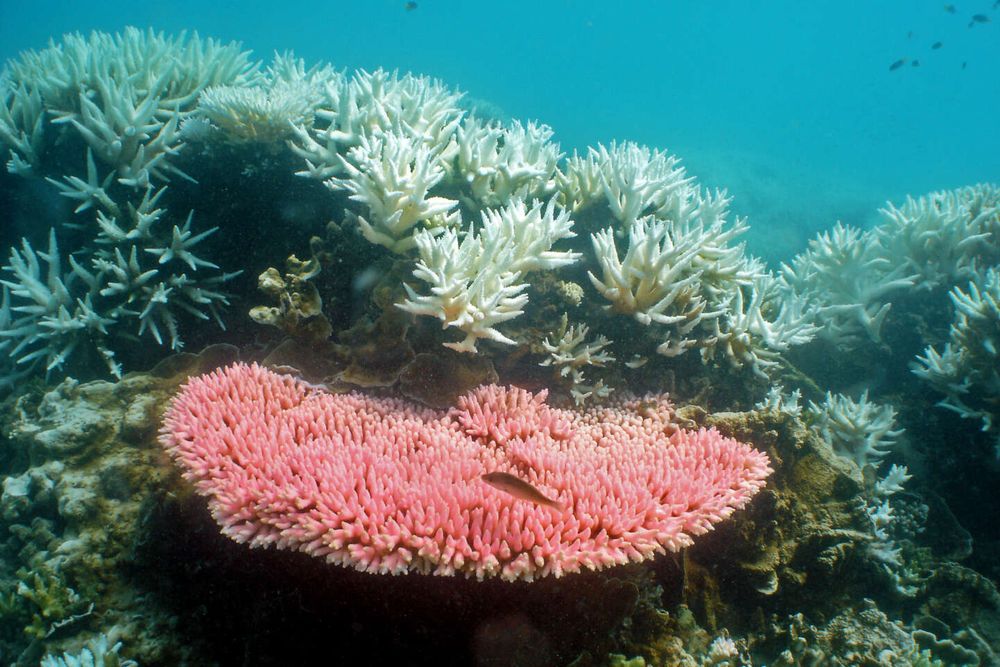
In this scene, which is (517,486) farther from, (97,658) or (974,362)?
(974,362)

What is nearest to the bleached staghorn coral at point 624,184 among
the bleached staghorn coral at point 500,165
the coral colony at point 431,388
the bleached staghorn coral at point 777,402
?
the coral colony at point 431,388

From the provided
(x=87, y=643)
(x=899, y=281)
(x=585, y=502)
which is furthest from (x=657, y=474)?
(x=899, y=281)

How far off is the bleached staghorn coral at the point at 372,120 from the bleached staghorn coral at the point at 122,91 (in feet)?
3.83

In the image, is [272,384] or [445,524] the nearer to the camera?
[445,524]

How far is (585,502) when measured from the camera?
2562 mm

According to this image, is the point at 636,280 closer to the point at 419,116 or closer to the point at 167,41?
the point at 419,116

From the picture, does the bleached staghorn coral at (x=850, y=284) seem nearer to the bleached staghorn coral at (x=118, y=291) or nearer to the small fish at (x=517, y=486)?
the small fish at (x=517, y=486)

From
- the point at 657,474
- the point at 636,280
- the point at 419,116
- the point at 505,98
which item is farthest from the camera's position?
the point at 505,98

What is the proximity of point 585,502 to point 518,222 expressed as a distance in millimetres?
2010

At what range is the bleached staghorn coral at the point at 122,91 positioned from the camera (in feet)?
14.5

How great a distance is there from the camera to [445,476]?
2.71m

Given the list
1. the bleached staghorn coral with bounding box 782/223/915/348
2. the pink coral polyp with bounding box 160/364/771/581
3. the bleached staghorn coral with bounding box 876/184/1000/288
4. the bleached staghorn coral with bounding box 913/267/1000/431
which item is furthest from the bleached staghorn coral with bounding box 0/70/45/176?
the bleached staghorn coral with bounding box 876/184/1000/288

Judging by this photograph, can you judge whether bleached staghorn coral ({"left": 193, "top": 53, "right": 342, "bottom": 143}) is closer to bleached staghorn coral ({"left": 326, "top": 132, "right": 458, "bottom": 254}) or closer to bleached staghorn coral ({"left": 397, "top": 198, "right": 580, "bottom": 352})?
bleached staghorn coral ({"left": 326, "top": 132, "right": 458, "bottom": 254})

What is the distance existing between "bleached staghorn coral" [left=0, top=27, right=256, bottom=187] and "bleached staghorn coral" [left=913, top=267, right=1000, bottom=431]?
7191 mm
